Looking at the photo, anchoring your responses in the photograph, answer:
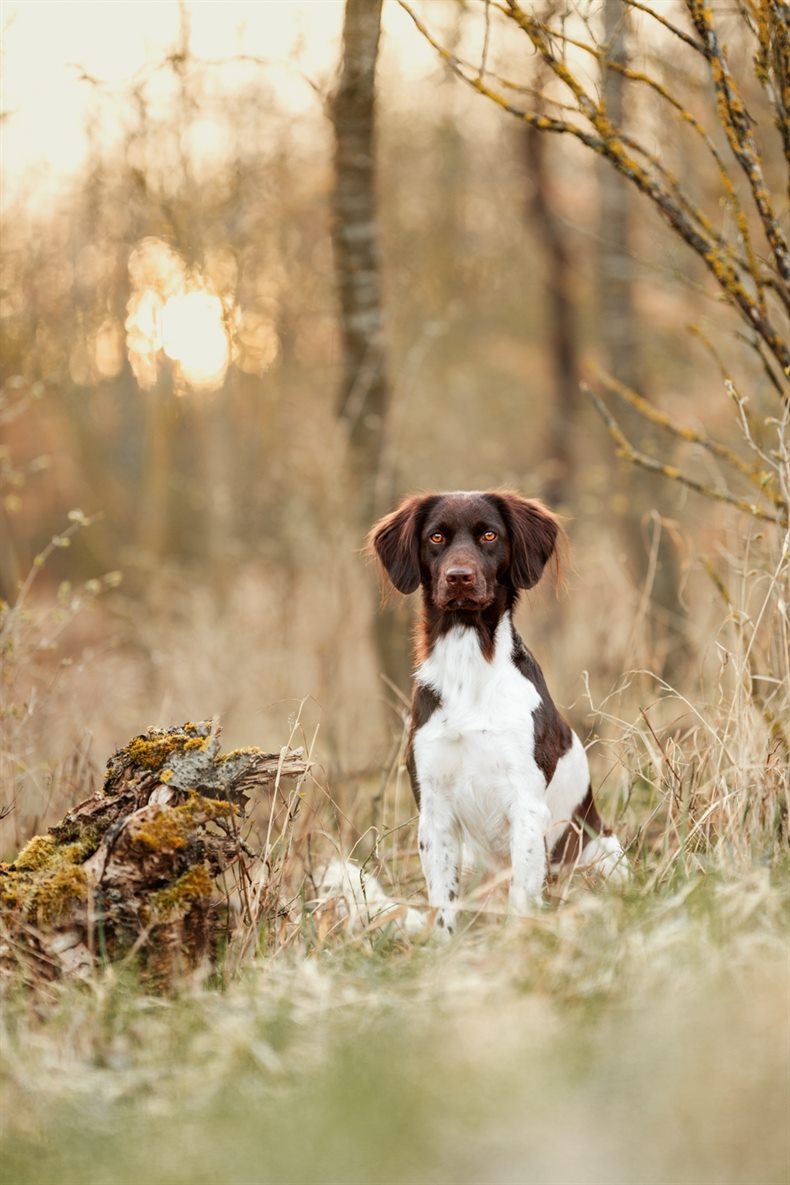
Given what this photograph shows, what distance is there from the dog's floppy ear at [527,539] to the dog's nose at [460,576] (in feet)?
1.00

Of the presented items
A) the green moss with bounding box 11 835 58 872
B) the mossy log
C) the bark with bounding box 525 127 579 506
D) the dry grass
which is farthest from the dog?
the bark with bounding box 525 127 579 506

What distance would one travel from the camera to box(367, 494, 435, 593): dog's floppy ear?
13.6ft

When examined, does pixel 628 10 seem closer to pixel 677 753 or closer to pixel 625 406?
pixel 677 753

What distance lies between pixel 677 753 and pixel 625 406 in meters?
5.36

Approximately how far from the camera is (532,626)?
9.43m

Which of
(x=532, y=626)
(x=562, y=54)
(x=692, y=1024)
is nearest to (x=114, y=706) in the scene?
(x=532, y=626)

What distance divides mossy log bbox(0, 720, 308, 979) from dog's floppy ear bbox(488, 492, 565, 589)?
1.01m

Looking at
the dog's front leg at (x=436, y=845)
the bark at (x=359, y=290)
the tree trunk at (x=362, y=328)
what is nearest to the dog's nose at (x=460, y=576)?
the dog's front leg at (x=436, y=845)

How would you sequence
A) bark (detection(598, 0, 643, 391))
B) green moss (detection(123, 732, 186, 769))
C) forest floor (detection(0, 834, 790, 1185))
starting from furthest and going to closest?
1. bark (detection(598, 0, 643, 391))
2. green moss (detection(123, 732, 186, 769))
3. forest floor (detection(0, 834, 790, 1185))

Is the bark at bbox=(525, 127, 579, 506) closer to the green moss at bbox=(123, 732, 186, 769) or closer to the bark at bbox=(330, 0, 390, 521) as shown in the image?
the bark at bbox=(330, 0, 390, 521)

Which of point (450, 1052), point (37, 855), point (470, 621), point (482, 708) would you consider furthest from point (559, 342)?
point (450, 1052)

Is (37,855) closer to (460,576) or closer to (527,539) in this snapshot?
(460,576)

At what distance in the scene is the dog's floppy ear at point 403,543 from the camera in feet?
13.6

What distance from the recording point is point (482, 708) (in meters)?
3.95
